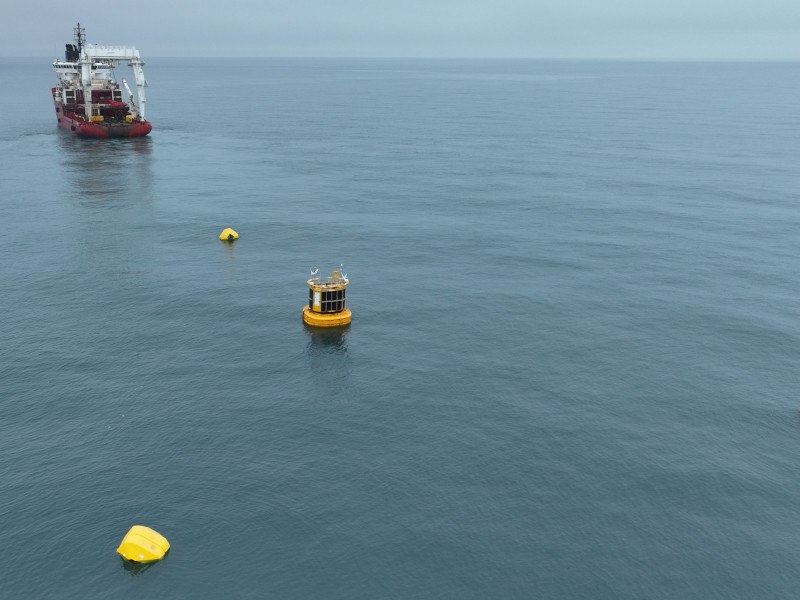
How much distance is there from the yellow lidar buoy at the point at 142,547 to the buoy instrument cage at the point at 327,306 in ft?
139

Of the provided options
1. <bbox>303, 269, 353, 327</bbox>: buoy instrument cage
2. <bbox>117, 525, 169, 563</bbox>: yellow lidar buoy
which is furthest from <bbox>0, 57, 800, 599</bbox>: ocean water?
<bbox>303, 269, 353, 327</bbox>: buoy instrument cage

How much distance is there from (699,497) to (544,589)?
18.1m

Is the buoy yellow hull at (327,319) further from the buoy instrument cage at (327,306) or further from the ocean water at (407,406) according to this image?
the ocean water at (407,406)

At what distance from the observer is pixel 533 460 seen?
212 ft

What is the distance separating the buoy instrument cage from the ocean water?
195 cm

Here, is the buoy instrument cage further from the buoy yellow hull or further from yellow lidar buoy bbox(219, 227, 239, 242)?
yellow lidar buoy bbox(219, 227, 239, 242)

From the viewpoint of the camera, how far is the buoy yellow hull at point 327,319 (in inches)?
3632

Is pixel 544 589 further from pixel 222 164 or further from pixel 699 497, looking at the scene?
pixel 222 164

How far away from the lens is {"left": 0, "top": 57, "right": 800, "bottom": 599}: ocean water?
175 feet

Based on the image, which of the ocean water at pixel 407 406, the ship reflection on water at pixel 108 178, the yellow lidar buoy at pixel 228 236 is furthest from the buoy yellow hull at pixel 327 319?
the ship reflection on water at pixel 108 178

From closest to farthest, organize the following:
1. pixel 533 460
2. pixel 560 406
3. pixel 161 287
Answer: pixel 533 460 → pixel 560 406 → pixel 161 287

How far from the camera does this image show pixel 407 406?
242ft

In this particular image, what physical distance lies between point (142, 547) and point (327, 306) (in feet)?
149

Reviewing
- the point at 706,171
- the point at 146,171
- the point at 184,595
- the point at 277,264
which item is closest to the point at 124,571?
the point at 184,595
